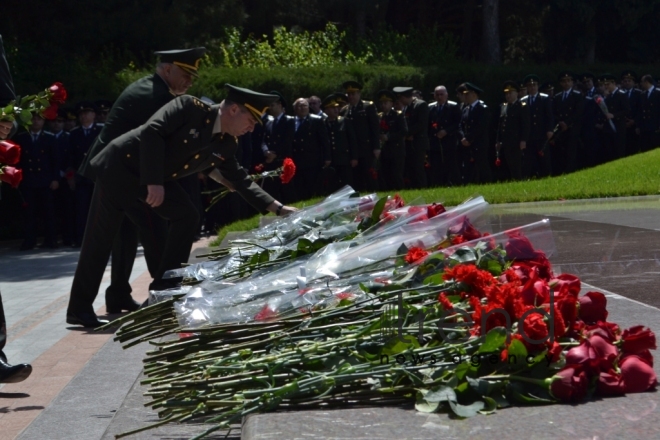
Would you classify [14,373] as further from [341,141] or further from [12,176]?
[341,141]

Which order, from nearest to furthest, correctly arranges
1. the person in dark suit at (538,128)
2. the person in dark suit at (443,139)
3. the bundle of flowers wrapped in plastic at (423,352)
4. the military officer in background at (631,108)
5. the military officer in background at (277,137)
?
1. the bundle of flowers wrapped in plastic at (423,352)
2. the military officer in background at (277,137)
3. the person in dark suit at (443,139)
4. the person in dark suit at (538,128)
5. the military officer in background at (631,108)

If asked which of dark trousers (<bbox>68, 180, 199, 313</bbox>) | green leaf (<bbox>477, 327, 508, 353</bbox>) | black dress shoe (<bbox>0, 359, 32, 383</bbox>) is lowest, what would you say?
black dress shoe (<bbox>0, 359, 32, 383</bbox>)

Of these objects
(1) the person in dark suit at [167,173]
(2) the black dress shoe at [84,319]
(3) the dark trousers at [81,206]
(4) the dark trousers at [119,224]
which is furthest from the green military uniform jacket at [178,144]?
(3) the dark trousers at [81,206]

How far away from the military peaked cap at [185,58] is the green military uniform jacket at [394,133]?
1107cm

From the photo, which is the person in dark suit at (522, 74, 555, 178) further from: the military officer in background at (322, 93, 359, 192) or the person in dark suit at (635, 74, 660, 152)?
the military officer in background at (322, 93, 359, 192)

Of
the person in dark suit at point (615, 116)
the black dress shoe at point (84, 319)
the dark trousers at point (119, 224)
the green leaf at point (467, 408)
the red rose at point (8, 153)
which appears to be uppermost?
the red rose at point (8, 153)

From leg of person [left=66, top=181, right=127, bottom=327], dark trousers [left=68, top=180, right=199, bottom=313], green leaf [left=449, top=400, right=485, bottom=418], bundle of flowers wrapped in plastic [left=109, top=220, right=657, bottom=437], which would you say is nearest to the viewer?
green leaf [left=449, top=400, right=485, bottom=418]

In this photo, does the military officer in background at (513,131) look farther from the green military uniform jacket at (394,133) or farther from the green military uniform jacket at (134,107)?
the green military uniform jacket at (134,107)

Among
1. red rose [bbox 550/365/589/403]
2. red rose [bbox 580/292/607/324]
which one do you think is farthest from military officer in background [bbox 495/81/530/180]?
red rose [bbox 550/365/589/403]

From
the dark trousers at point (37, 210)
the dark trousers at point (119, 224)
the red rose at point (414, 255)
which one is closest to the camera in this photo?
the red rose at point (414, 255)

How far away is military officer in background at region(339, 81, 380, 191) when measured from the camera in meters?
17.1

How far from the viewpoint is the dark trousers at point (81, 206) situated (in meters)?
15.0

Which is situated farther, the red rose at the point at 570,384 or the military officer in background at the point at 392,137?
the military officer in background at the point at 392,137

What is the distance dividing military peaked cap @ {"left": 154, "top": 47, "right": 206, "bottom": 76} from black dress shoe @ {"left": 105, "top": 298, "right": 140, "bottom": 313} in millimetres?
1614
